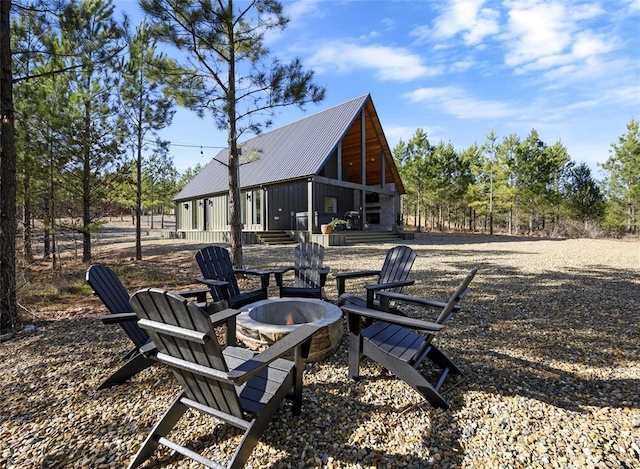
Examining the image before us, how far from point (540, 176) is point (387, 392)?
1034 inches

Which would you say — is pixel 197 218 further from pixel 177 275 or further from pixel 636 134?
pixel 636 134

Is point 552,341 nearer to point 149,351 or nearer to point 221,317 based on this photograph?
point 221,317

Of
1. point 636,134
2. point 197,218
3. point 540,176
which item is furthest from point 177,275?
point 636,134

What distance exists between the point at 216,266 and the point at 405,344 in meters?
2.49

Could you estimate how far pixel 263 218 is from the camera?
50.8 ft

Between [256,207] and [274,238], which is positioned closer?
[274,238]

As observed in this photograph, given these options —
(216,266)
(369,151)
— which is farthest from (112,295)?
(369,151)

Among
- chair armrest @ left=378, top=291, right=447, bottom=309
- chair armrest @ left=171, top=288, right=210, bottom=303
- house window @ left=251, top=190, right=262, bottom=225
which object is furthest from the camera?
house window @ left=251, top=190, right=262, bottom=225

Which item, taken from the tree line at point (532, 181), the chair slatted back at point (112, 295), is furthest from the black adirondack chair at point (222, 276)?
the tree line at point (532, 181)

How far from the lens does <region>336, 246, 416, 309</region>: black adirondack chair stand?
3.08 metres

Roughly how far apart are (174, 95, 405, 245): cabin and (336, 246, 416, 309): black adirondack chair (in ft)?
29.9

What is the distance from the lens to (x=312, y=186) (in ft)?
45.8

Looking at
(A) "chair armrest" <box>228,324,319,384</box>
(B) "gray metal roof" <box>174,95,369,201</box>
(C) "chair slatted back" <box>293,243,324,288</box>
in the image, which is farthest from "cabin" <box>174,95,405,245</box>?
(A) "chair armrest" <box>228,324,319,384</box>

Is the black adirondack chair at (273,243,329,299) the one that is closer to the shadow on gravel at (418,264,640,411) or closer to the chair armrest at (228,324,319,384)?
the shadow on gravel at (418,264,640,411)
